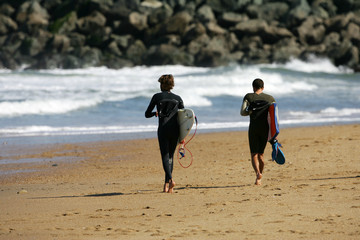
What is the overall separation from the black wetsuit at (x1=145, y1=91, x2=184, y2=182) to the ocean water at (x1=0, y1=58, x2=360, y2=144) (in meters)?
5.44

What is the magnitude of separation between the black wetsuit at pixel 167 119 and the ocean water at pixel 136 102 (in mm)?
5436

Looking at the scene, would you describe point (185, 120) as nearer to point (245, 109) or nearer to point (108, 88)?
point (245, 109)

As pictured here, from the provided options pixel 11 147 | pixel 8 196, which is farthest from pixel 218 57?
pixel 8 196

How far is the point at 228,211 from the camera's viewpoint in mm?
5211

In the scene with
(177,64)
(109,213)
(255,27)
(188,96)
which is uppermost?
(255,27)

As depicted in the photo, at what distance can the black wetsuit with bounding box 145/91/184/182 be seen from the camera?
253 inches

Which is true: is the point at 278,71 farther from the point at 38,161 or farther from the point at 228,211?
the point at 228,211

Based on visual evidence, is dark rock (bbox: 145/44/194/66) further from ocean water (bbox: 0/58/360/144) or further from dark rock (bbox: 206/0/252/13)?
dark rock (bbox: 206/0/252/13)

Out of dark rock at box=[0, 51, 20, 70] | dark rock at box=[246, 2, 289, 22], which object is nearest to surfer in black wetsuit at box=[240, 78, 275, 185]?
dark rock at box=[0, 51, 20, 70]

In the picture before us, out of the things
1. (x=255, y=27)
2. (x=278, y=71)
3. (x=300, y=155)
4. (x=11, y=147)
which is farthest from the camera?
(x=255, y=27)

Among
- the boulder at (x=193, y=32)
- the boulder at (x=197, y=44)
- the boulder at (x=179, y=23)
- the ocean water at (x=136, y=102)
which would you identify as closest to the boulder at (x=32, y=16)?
the boulder at (x=179, y=23)

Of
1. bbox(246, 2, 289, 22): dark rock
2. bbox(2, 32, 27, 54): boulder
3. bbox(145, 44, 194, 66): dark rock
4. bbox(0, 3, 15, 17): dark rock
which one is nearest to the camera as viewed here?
bbox(145, 44, 194, 66): dark rock

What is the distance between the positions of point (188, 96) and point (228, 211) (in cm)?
1524

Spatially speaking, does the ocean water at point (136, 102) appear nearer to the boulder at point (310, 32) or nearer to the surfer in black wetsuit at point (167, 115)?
the surfer in black wetsuit at point (167, 115)
